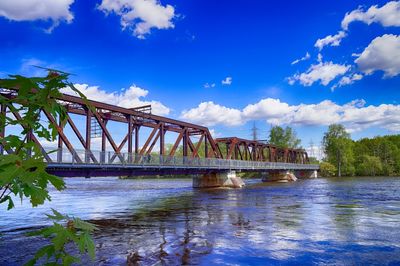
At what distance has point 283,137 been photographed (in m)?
141

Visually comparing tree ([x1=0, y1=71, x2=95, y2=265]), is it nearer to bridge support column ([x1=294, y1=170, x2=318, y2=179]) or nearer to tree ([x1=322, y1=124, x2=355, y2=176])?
bridge support column ([x1=294, y1=170, x2=318, y2=179])

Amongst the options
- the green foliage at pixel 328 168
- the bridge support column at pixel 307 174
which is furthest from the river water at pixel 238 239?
the green foliage at pixel 328 168

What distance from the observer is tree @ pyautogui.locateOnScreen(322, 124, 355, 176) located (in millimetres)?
120500

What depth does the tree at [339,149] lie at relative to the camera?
12050 centimetres

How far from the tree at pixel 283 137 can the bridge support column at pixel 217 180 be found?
8692 cm

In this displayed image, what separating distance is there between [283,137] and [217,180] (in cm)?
8974

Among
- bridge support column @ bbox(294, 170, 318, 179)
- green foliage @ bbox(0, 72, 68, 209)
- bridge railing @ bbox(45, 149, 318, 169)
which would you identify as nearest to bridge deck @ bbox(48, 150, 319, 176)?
bridge railing @ bbox(45, 149, 318, 169)

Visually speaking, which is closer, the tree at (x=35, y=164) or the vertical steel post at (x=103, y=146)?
the tree at (x=35, y=164)

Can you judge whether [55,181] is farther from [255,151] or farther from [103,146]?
[255,151]

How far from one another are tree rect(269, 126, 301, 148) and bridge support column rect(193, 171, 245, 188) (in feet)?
285

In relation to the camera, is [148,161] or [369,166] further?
[369,166]

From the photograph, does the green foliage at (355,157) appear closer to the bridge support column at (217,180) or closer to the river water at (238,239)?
the bridge support column at (217,180)

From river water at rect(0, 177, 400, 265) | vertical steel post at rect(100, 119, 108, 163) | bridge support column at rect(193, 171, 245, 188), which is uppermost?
vertical steel post at rect(100, 119, 108, 163)

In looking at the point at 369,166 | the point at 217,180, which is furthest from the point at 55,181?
the point at 369,166
